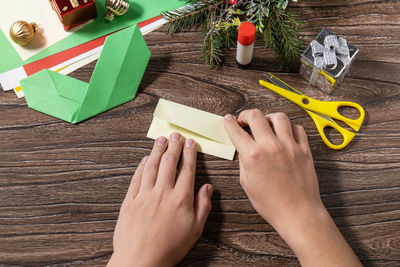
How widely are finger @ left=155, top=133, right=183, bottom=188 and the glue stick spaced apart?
0.75 ft

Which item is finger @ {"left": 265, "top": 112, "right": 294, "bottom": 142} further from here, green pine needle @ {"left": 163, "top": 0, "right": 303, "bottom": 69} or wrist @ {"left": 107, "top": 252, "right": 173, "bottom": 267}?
wrist @ {"left": 107, "top": 252, "right": 173, "bottom": 267}

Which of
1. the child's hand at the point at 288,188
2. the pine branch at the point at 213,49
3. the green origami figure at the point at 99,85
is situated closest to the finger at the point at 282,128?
the child's hand at the point at 288,188

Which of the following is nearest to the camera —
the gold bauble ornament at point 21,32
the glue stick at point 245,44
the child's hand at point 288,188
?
the child's hand at point 288,188

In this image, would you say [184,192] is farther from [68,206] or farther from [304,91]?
[304,91]

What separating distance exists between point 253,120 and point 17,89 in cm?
55

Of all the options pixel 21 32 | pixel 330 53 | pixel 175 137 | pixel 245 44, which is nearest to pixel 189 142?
pixel 175 137

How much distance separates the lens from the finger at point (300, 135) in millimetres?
655

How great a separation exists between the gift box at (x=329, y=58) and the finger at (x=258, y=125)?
6.3 inches

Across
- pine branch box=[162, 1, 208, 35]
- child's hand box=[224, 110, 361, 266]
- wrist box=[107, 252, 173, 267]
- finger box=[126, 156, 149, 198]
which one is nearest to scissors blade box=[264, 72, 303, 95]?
child's hand box=[224, 110, 361, 266]

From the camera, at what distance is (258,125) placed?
2.12ft

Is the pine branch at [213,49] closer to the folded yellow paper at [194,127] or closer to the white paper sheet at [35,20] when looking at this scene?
the folded yellow paper at [194,127]

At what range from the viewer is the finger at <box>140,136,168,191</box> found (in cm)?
67

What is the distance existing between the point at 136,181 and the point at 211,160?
0.52 ft

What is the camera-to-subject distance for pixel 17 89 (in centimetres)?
77
